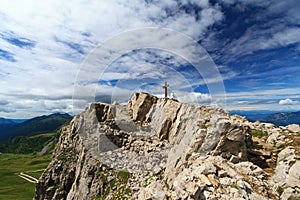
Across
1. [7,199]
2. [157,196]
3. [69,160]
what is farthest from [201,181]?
[7,199]

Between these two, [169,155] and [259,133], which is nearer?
[169,155]

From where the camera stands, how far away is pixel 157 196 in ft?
74.5

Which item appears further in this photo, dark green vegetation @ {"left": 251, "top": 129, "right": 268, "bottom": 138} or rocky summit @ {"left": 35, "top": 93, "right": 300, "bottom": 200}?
dark green vegetation @ {"left": 251, "top": 129, "right": 268, "bottom": 138}

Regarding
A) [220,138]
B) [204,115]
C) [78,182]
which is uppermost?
[204,115]

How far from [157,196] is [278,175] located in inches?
479

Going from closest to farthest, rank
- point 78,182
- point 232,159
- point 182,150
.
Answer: point 232,159
point 182,150
point 78,182

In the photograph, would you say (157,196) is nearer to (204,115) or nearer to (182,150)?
(182,150)

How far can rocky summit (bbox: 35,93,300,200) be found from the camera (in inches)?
888

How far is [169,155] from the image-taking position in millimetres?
40031

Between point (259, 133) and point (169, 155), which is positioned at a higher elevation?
point (259, 133)

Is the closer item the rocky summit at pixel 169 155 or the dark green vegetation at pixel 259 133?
the rocky summit at pixel 169 155

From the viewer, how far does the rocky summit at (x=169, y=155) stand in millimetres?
22562

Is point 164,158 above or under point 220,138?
under

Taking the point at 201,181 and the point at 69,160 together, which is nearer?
the point at 201,181
